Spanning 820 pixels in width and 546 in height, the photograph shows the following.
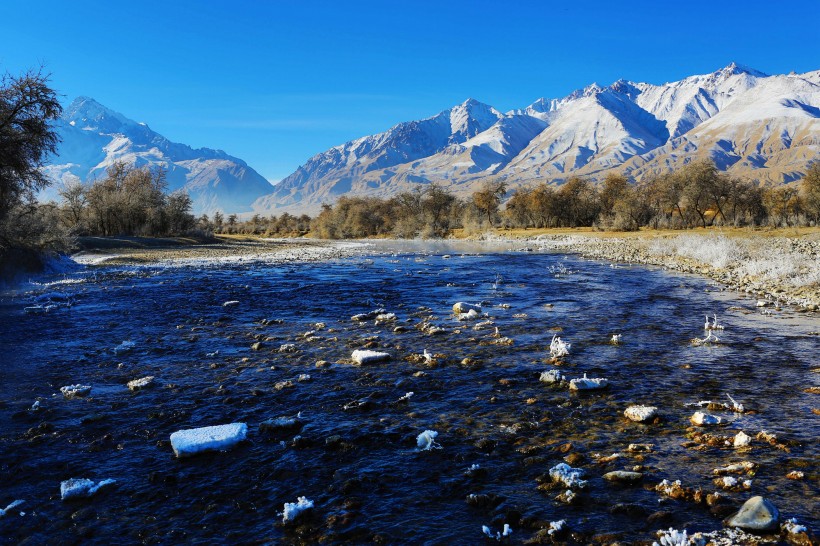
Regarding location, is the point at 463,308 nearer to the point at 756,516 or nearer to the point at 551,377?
the point at 551,377

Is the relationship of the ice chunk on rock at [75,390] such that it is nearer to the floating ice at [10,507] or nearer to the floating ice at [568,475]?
the floating ice at [10,507]

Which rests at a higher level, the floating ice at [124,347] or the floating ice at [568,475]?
the floating ice at [124,347]

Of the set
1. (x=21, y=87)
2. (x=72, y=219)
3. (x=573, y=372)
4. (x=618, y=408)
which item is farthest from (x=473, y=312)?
(x=72, y=219)

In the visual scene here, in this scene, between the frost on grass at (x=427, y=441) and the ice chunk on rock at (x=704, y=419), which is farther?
the ice chunk on rock at (x=704, y=419)

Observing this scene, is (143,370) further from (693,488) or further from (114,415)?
(693,488)

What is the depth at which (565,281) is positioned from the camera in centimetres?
2919

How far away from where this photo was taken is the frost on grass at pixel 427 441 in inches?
290

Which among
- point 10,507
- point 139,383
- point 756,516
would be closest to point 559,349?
point 756,516

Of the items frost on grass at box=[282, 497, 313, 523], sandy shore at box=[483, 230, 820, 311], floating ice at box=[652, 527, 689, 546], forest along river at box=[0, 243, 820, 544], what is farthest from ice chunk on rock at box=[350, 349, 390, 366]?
sandy shore at box=[483, 230, 820, 311]

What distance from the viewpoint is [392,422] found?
27.5 feet

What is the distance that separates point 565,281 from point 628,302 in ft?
26.9

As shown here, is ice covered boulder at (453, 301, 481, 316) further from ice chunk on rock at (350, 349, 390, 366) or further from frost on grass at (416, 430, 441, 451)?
frost on grass at (416, 430, 441, 451)

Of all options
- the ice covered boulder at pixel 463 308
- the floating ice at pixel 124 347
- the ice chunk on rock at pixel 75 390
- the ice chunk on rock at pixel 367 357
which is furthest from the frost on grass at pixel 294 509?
the ice covered boulder at pixel 463 308

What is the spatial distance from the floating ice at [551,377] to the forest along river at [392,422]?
0.74 feet
